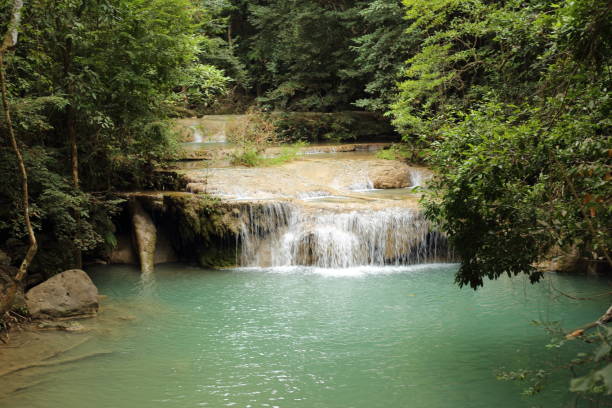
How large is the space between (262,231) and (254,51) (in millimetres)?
20209

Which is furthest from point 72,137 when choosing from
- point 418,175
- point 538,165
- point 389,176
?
point 418,175

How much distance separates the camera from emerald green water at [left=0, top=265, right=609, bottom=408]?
18.5ft

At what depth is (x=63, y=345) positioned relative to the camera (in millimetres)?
7027

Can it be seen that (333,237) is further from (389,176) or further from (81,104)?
(81,104)

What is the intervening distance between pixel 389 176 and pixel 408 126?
3.01 meters

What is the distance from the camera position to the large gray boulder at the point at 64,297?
26.0ft

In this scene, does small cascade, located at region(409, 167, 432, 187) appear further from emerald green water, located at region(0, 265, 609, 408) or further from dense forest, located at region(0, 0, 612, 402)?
emerald green water, located at region(0, 265, 609, 408)

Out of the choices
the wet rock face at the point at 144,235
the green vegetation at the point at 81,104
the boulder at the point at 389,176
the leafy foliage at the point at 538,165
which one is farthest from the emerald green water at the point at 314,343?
the boulder at the point at 389,176

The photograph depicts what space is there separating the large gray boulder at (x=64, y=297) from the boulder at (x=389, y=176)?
27.6 ft

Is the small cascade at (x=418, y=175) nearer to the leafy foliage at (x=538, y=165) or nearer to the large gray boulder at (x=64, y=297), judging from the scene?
the leafy foliage at (x=538, y=165)

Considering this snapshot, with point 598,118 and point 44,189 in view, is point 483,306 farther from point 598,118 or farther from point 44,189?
point 44,189

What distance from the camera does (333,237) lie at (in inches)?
445

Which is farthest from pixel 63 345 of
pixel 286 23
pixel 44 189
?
pixel 286 23

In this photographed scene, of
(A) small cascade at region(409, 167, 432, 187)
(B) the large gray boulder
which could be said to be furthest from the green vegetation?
(A) small cascade at region(409, 167, 432, 187)
